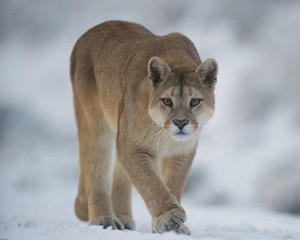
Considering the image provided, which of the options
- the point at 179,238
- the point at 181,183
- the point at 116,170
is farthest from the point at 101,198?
the point at 179,238

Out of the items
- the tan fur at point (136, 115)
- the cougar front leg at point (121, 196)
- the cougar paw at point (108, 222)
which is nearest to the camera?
the tan fur at point (136, 115)

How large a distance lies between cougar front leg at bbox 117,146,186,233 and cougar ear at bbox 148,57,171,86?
26.4 inches

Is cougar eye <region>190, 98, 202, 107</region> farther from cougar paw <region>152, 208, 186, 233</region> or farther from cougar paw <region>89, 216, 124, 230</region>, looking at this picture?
cougar paw <region>89, 216, 124, 230</region>

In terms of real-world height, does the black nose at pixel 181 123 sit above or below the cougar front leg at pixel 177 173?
above

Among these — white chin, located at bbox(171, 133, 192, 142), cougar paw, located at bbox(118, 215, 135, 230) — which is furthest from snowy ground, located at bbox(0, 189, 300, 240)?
white chin, located at bbox(171, 133, 192, 142)

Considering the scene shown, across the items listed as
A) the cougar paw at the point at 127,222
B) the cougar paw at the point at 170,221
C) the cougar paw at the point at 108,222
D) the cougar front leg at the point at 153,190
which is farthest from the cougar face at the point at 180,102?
the cougar paw at the point at 127,222

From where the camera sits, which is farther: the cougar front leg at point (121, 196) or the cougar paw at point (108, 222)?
the cougar front leg at point (121, 196)

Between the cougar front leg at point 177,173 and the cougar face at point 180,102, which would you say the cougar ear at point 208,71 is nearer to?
the cougar face at point 180,102

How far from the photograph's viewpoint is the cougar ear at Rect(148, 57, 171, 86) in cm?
515

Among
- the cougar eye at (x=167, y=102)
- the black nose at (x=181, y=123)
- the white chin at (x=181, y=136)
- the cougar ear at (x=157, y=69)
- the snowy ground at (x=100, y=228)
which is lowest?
the snowy ground at (x=100, y=228)

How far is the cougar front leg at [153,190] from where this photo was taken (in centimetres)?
473

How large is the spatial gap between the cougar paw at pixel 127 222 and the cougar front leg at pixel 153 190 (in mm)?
1113

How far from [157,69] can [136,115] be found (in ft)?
1.57

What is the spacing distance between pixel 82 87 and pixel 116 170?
1.04 m
